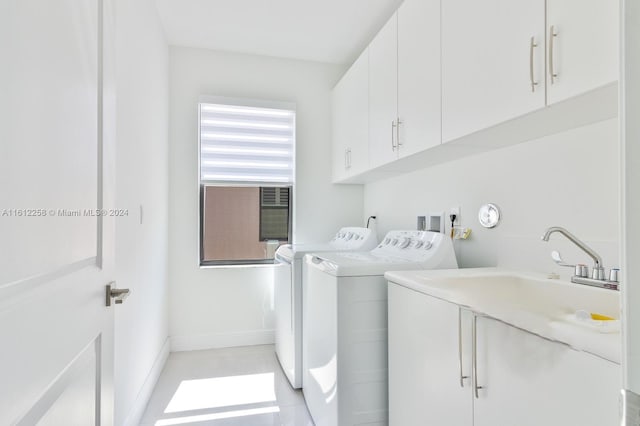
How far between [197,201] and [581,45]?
281 cm

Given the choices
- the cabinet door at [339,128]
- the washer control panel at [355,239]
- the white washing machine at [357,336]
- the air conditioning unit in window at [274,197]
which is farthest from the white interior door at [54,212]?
the air conditioning unit in window at [274,197]

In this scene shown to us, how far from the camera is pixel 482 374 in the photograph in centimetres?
96

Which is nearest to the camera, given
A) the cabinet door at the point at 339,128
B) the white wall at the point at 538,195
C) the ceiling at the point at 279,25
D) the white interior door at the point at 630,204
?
the white interior door at the point at 630,204

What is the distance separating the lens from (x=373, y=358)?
62.9 inches

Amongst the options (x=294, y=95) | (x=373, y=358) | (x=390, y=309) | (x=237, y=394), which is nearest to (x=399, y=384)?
(x=373, y=358)

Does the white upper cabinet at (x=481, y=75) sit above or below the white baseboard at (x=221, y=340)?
above

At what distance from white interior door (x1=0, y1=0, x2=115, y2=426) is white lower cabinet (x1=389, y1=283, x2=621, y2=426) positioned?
3.33 feet

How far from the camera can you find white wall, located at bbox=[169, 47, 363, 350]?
9.93ft

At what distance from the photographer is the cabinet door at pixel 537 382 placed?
2.20 ft

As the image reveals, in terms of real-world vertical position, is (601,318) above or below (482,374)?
above

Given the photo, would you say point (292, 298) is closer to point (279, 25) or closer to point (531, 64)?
point (531, 64)

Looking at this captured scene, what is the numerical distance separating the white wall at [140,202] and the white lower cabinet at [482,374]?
4.22 ft

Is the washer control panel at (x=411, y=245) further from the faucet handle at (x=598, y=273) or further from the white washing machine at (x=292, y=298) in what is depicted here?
the faucet handle at (x=598, y=273)

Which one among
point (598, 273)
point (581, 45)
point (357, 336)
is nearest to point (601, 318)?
point (598, 273)
